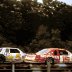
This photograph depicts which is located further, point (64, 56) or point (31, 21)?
point (31, 21)

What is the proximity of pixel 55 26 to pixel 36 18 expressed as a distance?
472 centimetres

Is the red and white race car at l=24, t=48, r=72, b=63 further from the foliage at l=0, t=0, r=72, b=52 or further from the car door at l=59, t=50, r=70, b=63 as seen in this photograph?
the foliage at l=0, t=0, r=72, b=52

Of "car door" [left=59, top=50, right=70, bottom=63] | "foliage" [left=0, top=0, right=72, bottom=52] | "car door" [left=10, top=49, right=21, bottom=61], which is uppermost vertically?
"foliage" [left=0, top=0, right=72, bottom=52]

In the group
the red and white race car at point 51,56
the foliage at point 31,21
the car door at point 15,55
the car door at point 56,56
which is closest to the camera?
the red and white race car at point 51,56

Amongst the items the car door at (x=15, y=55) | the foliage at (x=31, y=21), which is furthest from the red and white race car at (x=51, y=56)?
the foliage at (x=31, y=21)

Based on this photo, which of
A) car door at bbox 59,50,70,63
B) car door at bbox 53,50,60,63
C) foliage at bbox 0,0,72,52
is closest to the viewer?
car door at bbox 53,50,60,63

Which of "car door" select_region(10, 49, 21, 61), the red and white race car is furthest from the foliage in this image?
the red and white race car

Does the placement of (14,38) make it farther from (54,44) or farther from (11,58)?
(11,58)

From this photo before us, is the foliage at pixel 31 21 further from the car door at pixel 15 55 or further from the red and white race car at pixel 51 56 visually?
the red and white race car at pixel 51 56

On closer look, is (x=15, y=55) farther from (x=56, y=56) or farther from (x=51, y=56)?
(x=56, y=56)

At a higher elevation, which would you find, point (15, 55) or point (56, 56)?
point (15, 55)

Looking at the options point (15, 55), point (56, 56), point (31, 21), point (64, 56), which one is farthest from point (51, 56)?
point (31, 21)

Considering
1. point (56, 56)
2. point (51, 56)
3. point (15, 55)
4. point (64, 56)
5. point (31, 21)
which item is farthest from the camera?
point (31, 21)

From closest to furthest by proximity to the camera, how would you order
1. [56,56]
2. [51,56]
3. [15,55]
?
[51,56]
[56,56]
[15,55]
